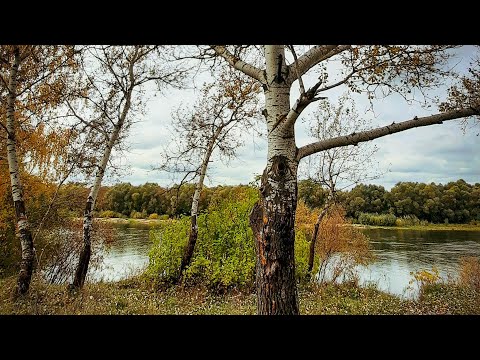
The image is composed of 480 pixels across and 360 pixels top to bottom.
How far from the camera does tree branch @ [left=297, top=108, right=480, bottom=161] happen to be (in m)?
2.93

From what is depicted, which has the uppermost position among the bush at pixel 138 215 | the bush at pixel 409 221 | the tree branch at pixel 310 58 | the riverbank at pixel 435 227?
the tree branch at pixel 310 58

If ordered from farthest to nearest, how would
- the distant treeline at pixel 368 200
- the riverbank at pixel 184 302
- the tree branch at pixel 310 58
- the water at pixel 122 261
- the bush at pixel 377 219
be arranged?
the bush at pixel 377 219 → the distant treeline at pixel 368 200 → the water at pixel 122 261 → the riverbank at pixel 184 302 → the tree branch at pixel 310 58

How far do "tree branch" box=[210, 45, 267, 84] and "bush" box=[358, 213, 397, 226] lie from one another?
44.6ft

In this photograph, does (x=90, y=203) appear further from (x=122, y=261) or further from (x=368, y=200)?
(x=368, y=200)

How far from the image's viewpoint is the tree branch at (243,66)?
9.98ft

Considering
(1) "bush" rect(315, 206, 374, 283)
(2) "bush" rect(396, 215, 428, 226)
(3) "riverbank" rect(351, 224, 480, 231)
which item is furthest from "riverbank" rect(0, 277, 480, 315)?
(3) "riverbank" rect(351, 224, 480, 231)

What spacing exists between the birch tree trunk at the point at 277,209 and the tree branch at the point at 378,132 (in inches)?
7.3

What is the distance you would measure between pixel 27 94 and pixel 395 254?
677 inches

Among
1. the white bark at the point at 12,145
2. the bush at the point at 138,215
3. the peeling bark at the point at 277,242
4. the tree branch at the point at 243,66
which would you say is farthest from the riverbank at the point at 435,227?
the white bark at the point at 12,145

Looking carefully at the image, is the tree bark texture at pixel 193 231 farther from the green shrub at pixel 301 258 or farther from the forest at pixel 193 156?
the green shrub at pixel 301 258

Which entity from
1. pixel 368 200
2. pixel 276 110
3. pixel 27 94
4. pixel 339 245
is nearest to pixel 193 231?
pixel 27 94

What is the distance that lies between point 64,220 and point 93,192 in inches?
137
